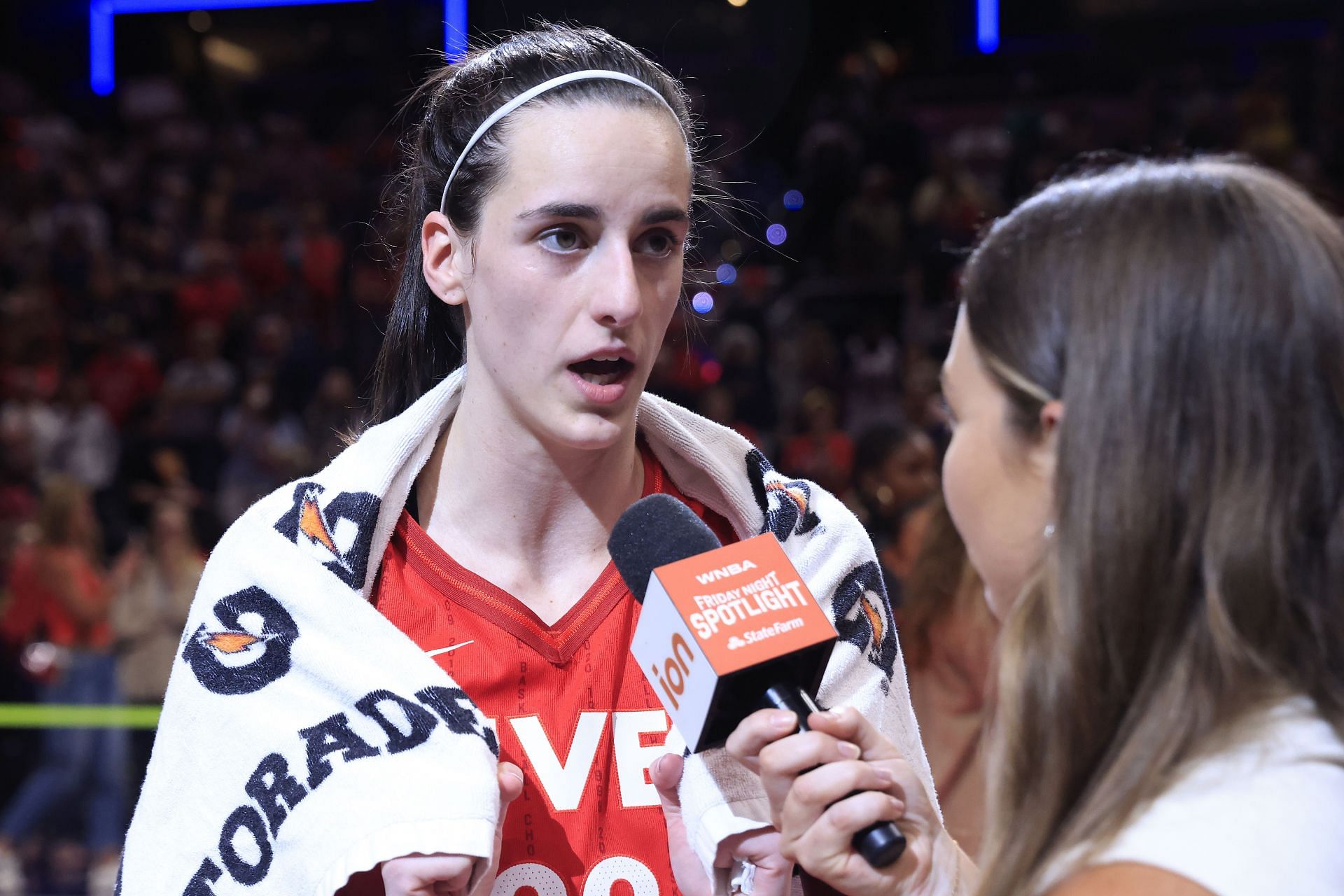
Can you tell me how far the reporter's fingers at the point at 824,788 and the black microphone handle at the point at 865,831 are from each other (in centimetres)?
2

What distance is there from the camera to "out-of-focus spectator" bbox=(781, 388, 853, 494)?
4.74 metres

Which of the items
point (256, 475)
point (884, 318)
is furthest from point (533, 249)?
point (884, 318)

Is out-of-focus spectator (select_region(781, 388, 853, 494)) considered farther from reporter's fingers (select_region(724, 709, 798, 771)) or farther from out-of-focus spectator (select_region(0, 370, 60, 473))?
reporter's fingers (select_region(724, 709, 798, 771))

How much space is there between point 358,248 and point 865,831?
3.10 metres

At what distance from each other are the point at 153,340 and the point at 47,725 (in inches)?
116

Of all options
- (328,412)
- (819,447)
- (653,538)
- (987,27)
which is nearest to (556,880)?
(653,538)

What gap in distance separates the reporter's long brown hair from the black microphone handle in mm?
99

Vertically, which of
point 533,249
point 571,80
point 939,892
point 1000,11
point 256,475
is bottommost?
point 256,475

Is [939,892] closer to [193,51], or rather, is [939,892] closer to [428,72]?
[428,72]

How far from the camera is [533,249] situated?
4.81 feet

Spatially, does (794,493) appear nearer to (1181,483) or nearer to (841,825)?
(841,825)

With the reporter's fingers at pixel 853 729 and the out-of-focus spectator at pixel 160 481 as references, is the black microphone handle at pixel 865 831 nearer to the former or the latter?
the reporter's fingers at pixel 853 729

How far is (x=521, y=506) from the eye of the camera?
1.57 meters

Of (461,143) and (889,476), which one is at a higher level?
(461,143)
